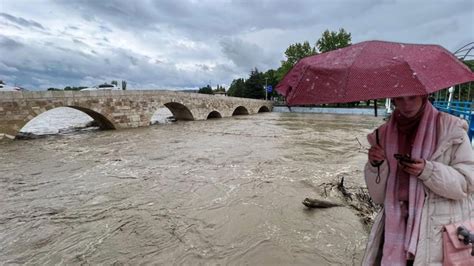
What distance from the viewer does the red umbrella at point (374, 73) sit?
114 centimetres

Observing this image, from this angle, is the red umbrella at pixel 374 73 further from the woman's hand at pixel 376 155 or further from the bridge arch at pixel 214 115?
the bridge arch at pixel 214 115

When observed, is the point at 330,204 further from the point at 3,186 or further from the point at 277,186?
the point at 3,186

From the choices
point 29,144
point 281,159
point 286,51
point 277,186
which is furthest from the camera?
point 286,51

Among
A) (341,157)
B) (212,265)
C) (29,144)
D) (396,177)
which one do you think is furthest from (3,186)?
(341,157)

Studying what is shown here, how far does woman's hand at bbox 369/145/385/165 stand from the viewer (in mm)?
1455

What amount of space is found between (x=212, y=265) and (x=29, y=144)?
1072 cm

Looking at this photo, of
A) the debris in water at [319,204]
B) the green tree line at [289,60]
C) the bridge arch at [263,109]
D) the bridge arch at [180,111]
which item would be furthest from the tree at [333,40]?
the debris in water at [319,204]

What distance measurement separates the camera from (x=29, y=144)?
10.5 m

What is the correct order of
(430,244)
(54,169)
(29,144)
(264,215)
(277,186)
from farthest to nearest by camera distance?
(29,144) < (54,169) < (277,186) < (264,215) < (430,244)

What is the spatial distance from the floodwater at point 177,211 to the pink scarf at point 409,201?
5.25 feet

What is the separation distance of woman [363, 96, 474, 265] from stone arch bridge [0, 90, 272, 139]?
13.5 m

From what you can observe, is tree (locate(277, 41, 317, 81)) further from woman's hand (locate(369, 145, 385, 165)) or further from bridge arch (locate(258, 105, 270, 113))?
woman's hand (locate(369, 145, 385, 165))

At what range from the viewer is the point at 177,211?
13.8 feet

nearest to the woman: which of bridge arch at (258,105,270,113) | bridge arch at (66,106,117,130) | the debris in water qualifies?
the debris in water
